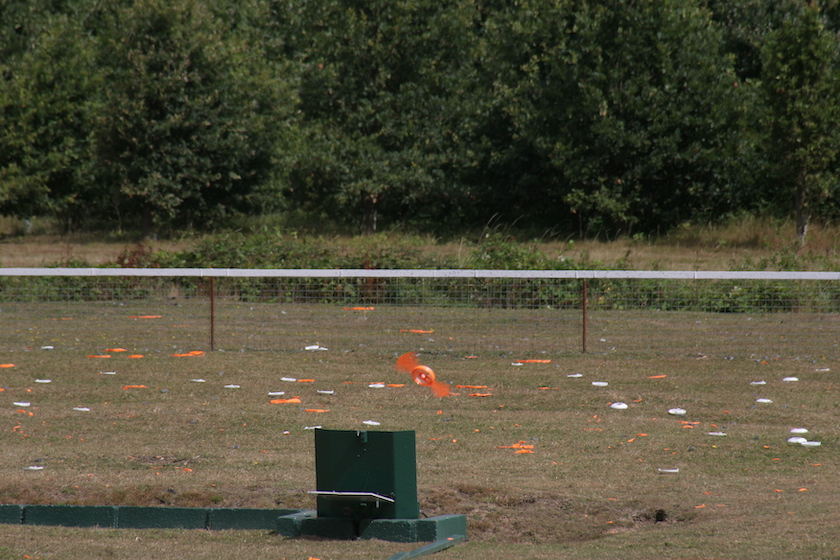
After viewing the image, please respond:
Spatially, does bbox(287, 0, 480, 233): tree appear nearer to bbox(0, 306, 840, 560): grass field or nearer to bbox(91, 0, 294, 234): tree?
bbox(91, 0, 294, 234): tree

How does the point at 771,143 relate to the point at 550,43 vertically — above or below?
below

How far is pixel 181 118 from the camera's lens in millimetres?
36188

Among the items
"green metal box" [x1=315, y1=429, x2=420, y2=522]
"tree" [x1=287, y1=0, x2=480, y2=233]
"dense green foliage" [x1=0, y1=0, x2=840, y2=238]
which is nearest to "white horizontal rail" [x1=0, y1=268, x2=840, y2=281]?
"green metal box" [x1=315, y1=429, x2=420, y2=522]

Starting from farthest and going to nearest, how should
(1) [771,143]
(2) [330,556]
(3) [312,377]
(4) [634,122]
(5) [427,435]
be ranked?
1. (4) [634,122]
2. (1) [771,143]
3. (3) [312,377]
4. (5) [427,435]
5. (2) [330,556]

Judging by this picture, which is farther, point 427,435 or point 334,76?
point 334,76

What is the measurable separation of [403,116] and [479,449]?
32507mm

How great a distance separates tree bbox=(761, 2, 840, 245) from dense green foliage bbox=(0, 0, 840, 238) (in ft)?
7.65

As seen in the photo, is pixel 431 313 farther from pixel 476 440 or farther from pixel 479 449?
pixel 479 449

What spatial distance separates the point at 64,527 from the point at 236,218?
3728 cm

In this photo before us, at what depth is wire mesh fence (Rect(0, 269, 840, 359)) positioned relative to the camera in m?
14.7

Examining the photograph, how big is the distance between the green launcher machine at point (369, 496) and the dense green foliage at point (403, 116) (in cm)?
2723

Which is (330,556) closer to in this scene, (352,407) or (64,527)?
(64,527)

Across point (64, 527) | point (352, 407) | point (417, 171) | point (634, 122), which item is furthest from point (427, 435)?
point (417, 171)

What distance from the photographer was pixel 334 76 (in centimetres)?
3834
